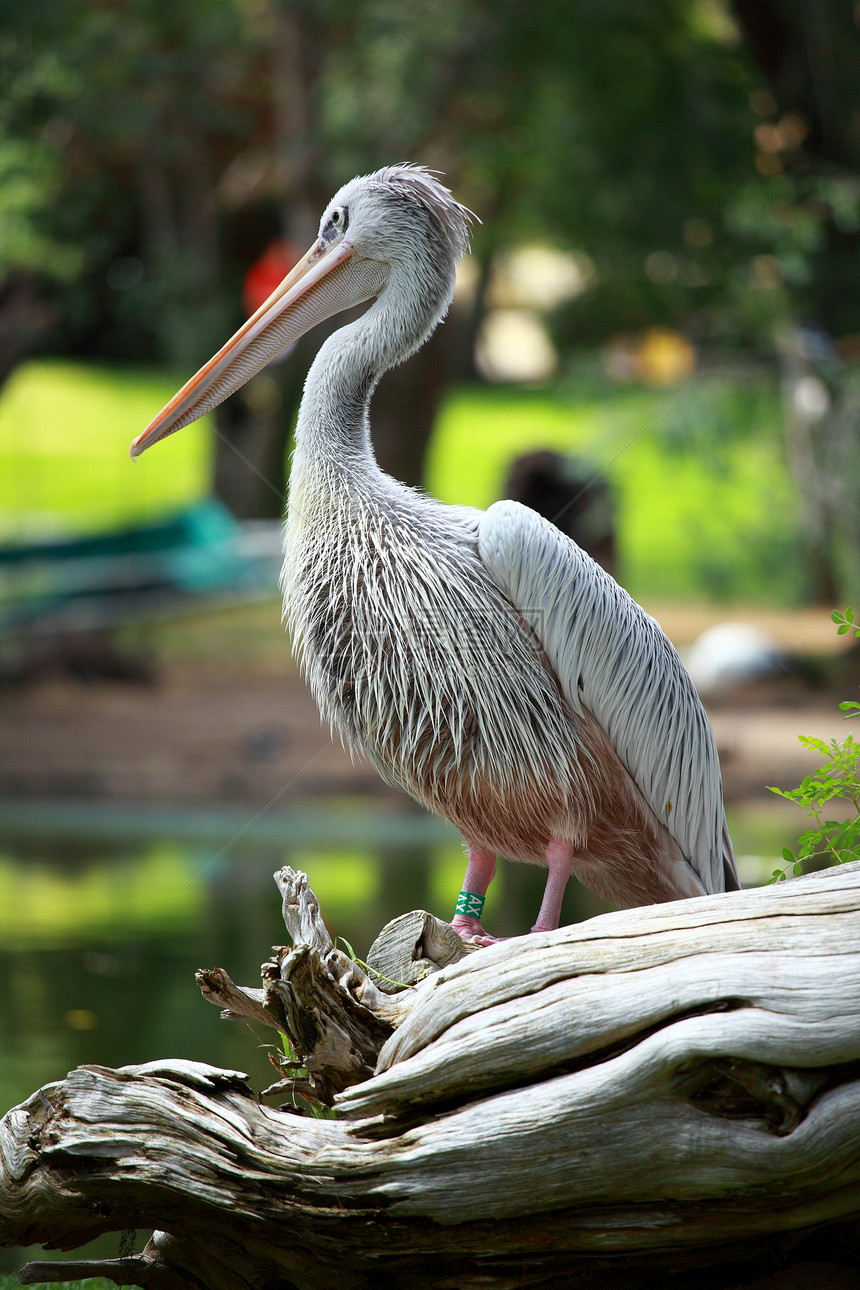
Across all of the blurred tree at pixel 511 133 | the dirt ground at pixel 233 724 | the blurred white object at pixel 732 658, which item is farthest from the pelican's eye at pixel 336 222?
the blurred white object at pixel 732 658

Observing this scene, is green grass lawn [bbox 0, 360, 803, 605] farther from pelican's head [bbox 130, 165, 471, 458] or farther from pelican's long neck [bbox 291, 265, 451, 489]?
pelican's long neck [bbox 291, 265, 451, 489]

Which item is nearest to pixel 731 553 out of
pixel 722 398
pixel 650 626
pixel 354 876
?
pixel 722 398

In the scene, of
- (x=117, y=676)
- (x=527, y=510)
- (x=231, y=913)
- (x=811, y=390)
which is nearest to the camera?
(x=527, y=510)

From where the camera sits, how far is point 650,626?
3602 millimetres

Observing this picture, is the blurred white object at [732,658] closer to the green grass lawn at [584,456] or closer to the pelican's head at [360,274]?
the green grass lawn at [584,456]

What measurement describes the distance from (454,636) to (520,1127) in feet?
3.76

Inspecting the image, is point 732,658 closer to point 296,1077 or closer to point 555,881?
point 555,881

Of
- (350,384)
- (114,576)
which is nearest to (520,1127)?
(350,384)

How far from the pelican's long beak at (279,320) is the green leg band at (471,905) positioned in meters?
1.37

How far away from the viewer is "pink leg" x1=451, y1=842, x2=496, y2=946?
3.35 m

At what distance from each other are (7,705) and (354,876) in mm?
5110

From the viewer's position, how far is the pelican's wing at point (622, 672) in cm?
329

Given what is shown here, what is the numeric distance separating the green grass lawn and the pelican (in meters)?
5.34

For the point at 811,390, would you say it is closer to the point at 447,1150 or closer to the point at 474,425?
the point at 474,425
